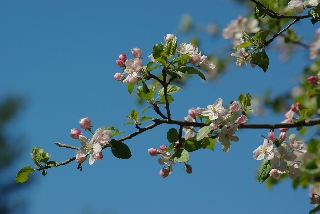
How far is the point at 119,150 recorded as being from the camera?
62.0 inches

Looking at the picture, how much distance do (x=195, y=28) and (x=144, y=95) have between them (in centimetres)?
305

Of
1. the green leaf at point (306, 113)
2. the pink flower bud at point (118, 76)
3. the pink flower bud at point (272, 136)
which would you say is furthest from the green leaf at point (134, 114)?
the green leaf at point (306, 113)

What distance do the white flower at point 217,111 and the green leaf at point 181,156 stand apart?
141 mm

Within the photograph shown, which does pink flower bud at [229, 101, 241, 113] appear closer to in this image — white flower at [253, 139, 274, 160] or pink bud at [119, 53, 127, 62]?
white flower at [253, 139, 274, 160]

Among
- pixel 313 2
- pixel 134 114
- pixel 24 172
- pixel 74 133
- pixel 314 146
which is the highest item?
pixel 314 146

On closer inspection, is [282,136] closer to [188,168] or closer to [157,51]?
[188,168]

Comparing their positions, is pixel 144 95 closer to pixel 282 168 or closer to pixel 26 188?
pixel 282 168

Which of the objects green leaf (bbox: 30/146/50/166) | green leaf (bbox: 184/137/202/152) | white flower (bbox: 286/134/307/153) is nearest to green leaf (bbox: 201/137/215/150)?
green leaf (bbox: 184/137/202/152)

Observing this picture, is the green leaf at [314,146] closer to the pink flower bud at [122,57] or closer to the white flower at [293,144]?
the white flower at [293,144]

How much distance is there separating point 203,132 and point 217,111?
8cm

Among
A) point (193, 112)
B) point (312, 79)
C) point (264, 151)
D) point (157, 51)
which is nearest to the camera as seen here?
point (157, 51)

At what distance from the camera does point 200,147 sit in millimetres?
1648

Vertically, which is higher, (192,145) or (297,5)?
(297,5)

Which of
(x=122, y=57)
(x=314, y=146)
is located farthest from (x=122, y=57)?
(x=314, y=146)
